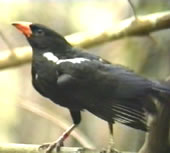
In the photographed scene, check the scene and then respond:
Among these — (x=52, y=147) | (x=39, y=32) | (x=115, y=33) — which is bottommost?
(x=52, y=147)

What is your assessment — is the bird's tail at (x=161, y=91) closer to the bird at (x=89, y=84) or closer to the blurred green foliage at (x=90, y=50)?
the bird at (x=89, y=84)

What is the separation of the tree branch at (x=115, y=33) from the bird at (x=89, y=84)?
35cm

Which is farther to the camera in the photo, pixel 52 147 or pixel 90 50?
pixel 90 50

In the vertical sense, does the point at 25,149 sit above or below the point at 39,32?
below

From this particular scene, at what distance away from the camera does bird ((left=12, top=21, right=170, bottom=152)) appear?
3.91ft

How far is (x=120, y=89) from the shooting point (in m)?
1.22

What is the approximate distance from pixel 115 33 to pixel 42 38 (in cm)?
42

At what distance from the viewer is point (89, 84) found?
4.11 ft

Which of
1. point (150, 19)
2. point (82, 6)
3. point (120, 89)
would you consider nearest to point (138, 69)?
point (150, 19)

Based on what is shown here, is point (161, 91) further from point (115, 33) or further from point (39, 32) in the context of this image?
point (115, 33)

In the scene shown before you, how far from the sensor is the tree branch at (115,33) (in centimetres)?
169

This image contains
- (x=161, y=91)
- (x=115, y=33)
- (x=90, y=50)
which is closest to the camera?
(x=161, y=91)

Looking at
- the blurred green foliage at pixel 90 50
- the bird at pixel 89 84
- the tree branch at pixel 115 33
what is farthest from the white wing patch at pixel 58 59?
the blurred green foliage at pixel 90 50

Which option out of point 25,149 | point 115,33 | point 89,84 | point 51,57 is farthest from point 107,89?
point 115,33
